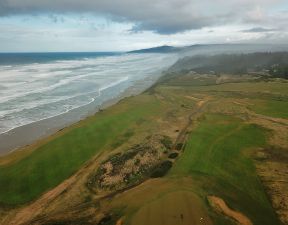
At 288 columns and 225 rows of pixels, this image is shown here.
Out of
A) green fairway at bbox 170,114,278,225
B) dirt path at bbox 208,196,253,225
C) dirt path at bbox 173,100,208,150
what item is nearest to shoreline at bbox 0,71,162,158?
dirt path at bbox 173,100,208,150

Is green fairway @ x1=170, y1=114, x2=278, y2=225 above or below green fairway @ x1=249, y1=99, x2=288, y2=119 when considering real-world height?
above

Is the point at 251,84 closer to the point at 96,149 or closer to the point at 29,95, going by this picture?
the point at 29,95

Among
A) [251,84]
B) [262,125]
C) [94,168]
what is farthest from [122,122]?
[251,84]

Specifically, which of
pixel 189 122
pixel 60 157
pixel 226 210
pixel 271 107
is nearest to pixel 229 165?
pixel 226 210

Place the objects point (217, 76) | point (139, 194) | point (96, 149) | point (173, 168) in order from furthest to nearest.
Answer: point (217, 76) → point (96, 149) → point (173, 168) → point (139, 194)

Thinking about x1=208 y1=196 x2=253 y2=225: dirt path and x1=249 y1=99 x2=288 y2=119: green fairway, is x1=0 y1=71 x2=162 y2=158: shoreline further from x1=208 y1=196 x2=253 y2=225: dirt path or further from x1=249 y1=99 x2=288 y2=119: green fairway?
x1=249 y1=99 x2=288 y2=119: green fairway

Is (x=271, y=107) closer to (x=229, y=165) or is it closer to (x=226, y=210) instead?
(x=229, y=165)

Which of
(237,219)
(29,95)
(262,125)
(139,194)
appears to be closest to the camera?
(237,219)
